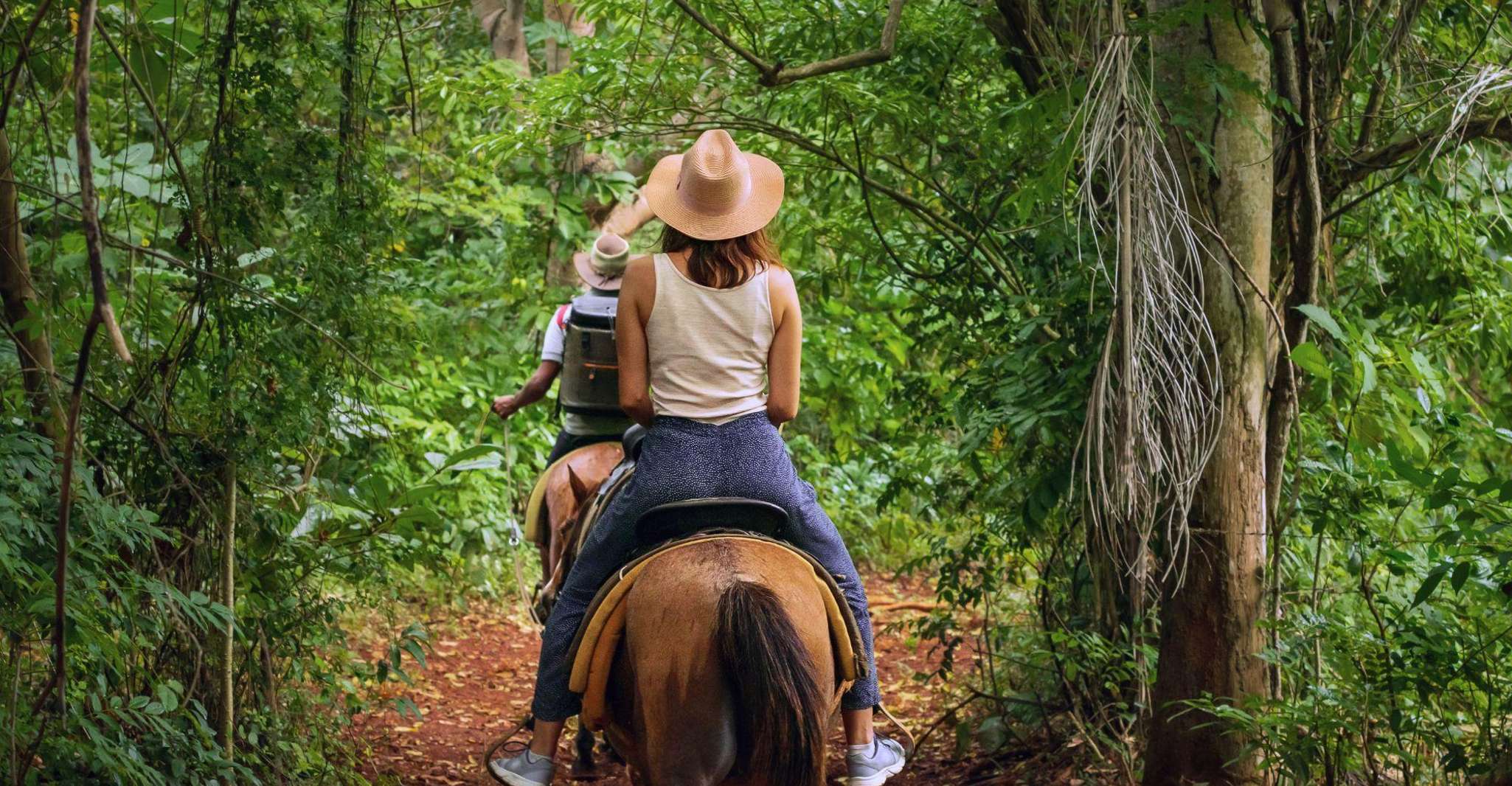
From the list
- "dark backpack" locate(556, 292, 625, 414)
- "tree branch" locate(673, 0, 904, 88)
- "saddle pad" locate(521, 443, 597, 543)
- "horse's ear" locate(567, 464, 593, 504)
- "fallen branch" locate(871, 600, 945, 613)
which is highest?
"tree branch" locate(673, 0, 904, 88)

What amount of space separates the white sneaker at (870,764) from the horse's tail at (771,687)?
0.73 metres

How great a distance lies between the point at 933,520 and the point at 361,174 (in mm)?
8071

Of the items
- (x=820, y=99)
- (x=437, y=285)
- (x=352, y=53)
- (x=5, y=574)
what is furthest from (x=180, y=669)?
(x=437, y=285)

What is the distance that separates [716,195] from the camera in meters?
4.04

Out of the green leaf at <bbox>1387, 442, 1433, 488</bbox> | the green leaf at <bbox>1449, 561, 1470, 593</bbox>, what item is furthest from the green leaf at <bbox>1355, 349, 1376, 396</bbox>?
→ the green leaf at <bbox>1449, 561, 1470, 593</bbox>

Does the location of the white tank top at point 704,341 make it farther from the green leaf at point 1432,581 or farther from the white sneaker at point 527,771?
the green leaf at point 1432,581

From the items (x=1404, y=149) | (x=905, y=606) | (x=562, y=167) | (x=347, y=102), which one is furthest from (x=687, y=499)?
(x=562, y=167)

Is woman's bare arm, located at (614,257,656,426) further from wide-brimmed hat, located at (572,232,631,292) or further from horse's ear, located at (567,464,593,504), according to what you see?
wide-brimmed hat, located at (572,232,631,292)

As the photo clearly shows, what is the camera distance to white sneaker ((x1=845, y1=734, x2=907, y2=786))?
13.1 feet

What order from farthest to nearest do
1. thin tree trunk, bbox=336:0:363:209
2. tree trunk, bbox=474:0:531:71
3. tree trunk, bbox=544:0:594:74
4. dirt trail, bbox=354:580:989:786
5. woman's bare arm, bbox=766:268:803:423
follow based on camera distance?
tree trunk, bbox=544:0:594:74, tree trunk, bbox=474:0:531:71, dirt trail, bbox=354:580:989:786, thin tree trunk, bbox=336:0:363:209, woman's bare arm, bbox=766:268:803:423

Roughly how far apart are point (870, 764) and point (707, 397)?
4.07 ft

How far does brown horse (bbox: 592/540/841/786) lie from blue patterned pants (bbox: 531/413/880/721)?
0.35 meters

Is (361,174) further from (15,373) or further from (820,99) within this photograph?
(820,99)

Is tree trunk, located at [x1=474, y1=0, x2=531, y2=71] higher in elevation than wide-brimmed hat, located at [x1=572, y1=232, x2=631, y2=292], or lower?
higher
